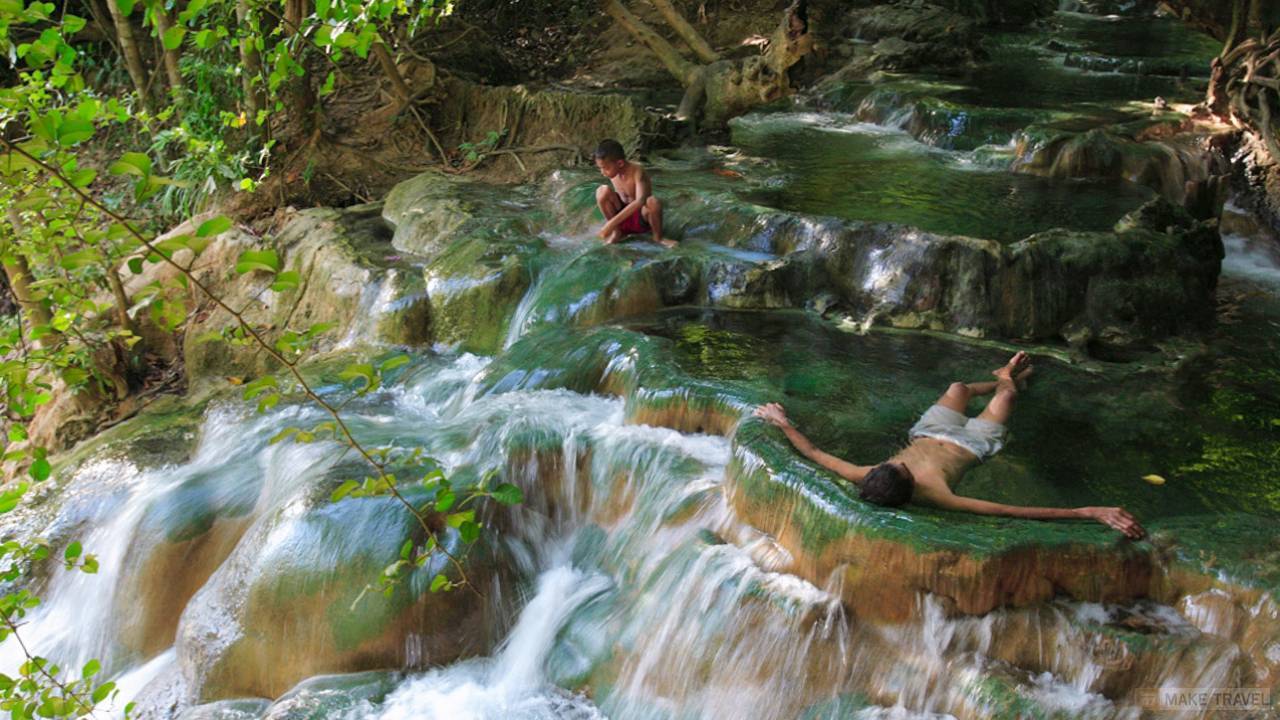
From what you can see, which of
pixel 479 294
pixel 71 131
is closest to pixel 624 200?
pixel 479 294

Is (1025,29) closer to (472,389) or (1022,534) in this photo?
(472,389)

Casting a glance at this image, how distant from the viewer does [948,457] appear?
4.41 m

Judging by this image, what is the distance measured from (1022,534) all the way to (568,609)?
2.06 meters

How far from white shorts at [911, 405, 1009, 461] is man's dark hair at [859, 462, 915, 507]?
60cm

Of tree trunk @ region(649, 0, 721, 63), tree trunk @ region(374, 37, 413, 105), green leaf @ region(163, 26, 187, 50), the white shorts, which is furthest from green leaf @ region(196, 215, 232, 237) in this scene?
tree trunk @ region(649, 0, 721, 63)

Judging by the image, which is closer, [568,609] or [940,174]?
[568,609]

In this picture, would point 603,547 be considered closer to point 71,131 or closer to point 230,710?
point 230,710

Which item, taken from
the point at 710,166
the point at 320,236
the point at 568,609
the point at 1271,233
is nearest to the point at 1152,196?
the point at 1271,233

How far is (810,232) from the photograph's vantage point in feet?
22.2

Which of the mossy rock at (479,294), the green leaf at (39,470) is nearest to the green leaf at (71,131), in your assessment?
the green leaf at (39,470)

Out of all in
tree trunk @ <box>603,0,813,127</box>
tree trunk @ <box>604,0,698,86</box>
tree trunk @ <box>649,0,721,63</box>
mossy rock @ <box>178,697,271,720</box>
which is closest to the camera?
mossy rock @ <box>178,697,271,720</box>

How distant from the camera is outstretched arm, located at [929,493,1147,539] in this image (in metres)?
3.84

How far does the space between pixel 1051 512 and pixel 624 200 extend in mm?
4002

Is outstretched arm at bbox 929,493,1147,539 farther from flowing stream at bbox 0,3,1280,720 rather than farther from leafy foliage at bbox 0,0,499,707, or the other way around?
leafy foliage at bbox 0,0,499,707
